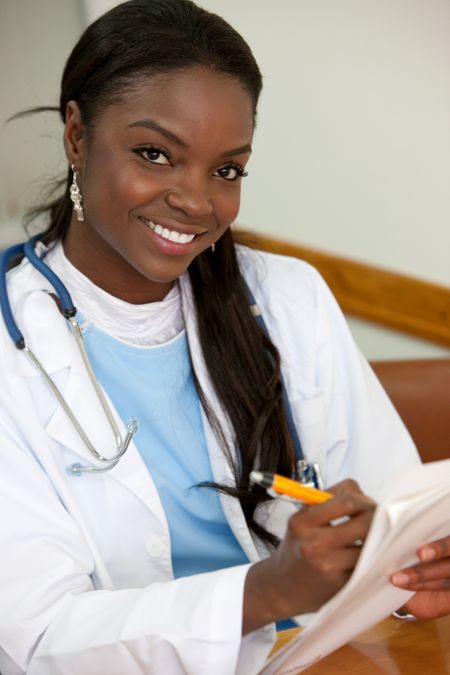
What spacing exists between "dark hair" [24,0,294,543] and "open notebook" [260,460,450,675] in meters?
0.43

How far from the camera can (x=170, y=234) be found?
4.46 ft

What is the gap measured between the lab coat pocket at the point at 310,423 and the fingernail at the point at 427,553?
1.81ft

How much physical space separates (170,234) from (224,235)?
250 millimetres

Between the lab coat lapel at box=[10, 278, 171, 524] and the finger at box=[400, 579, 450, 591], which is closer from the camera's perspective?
the finger at box=[400, 579, 450, 591]

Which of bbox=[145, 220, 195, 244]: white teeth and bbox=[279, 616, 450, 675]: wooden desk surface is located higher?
bbox=[145, 220, 195, 244]: white teeth

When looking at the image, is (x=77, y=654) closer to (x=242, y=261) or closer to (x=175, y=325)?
(x=175, y=325)

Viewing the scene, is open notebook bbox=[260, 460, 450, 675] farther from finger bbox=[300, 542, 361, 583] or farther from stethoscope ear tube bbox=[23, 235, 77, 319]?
stethoscope ear tube bbox=[23, 235, 77, 319]

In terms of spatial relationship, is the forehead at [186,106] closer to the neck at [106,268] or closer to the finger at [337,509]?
the neck at [106,268]

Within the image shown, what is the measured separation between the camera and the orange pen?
914 mm

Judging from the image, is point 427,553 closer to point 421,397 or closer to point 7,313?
point 7,313

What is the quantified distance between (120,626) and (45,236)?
68cm

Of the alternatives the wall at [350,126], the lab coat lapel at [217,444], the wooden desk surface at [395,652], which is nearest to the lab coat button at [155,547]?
→ the lab coat lapel at [217,444]

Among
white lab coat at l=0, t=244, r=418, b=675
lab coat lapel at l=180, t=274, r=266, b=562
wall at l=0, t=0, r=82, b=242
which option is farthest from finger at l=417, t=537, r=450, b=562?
wall at l=0, t=0, r=82, b=242

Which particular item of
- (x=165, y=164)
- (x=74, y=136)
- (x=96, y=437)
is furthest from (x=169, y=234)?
(x=96, y=437)
